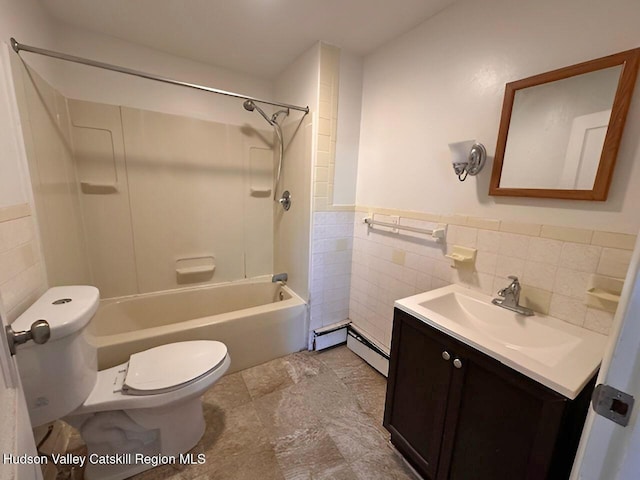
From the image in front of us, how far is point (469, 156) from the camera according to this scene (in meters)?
1.29

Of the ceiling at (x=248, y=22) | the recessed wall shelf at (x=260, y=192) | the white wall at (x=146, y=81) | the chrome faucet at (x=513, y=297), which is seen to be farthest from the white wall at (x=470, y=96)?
the white wall at (x=146, y=81)

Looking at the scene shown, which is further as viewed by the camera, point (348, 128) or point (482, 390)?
point (348, 128)

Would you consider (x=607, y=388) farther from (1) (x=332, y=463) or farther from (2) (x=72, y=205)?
(2) (x=72, y=205)

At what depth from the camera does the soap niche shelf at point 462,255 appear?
4.48ft

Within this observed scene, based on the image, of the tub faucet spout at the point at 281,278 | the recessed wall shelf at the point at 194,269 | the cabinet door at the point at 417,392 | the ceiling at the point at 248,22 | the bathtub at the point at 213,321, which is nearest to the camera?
the cabinet door at the point at 417,392

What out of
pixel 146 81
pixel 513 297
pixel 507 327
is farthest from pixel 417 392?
pixel 146 81

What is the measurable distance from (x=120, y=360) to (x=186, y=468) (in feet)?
2.36

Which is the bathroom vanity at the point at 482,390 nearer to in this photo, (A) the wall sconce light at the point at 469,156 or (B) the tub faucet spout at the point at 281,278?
(A) the wall sconce light at the point at 469,156

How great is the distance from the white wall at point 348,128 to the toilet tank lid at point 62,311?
158 cm

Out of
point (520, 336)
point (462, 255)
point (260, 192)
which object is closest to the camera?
point (520, 336)

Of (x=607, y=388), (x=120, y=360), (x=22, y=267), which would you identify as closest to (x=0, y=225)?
(x=22, y=267)

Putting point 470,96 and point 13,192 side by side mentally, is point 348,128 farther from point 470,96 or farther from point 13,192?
point 13,192

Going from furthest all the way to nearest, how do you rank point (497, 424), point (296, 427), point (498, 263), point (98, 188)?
point (98, 188) → point (296, 427) → point (498, 263) → point (497, 424)

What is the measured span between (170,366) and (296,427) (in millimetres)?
791
